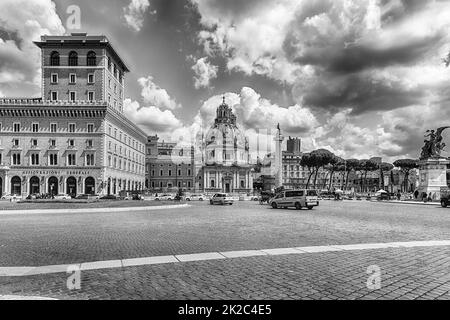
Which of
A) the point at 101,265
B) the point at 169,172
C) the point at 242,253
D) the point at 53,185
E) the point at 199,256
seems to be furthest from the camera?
the point at 169,172

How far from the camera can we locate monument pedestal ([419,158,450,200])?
49.6 m

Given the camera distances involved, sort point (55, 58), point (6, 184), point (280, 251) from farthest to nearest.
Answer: point (55, 58) < point (6, 184) < point (280, 251)

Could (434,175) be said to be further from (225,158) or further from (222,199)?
(225,158)

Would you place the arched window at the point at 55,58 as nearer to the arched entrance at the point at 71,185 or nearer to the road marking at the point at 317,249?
the arched entrance at the point at 71,185

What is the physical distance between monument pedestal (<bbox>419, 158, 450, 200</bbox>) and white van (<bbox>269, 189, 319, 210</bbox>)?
26.7m

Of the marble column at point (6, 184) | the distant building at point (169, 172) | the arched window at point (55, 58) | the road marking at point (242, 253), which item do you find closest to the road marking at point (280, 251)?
the road marking at point (242, 253)

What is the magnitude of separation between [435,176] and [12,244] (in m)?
55.2

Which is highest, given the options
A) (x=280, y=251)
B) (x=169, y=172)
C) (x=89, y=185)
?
(x=169, y=172)

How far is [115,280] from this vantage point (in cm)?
716

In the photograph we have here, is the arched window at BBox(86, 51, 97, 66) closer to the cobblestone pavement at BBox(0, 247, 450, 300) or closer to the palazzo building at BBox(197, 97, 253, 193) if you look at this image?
the palazzo building at BBox(197, 97, 253, 193)

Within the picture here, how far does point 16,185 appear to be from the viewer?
71.9 meters

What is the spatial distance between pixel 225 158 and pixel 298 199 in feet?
353

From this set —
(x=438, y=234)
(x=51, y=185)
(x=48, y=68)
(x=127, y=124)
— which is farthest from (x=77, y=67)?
(x=438, y=234)

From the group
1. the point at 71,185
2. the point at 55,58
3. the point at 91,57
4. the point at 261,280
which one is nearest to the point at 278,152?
the point at 71,185
